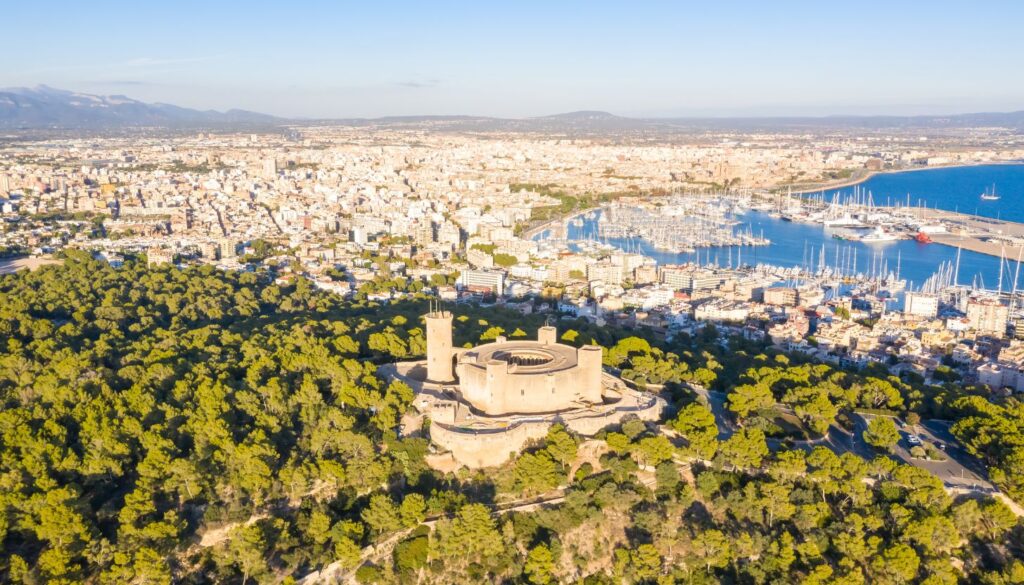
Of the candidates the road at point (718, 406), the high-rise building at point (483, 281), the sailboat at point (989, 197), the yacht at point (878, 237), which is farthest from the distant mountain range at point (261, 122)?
the road at point (718, 406)

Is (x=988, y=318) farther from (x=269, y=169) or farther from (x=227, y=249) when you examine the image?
(x=269, y=169)

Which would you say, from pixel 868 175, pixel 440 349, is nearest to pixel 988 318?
pixel 440 349

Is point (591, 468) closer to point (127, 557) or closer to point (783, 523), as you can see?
point (783, 523)

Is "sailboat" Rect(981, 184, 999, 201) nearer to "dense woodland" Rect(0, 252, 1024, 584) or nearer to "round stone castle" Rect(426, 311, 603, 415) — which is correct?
"dense woodland" Rect(0, 252, 1024, 584)

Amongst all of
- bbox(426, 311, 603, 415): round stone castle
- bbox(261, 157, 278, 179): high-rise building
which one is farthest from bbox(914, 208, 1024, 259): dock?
bbox(261, 157, 278, 179): high-rise building

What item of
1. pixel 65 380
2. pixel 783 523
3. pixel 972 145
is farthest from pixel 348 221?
pixel 972 145

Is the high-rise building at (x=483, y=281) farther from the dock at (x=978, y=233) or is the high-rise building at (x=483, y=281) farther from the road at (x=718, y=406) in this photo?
the dock at (x=978, y=233)
